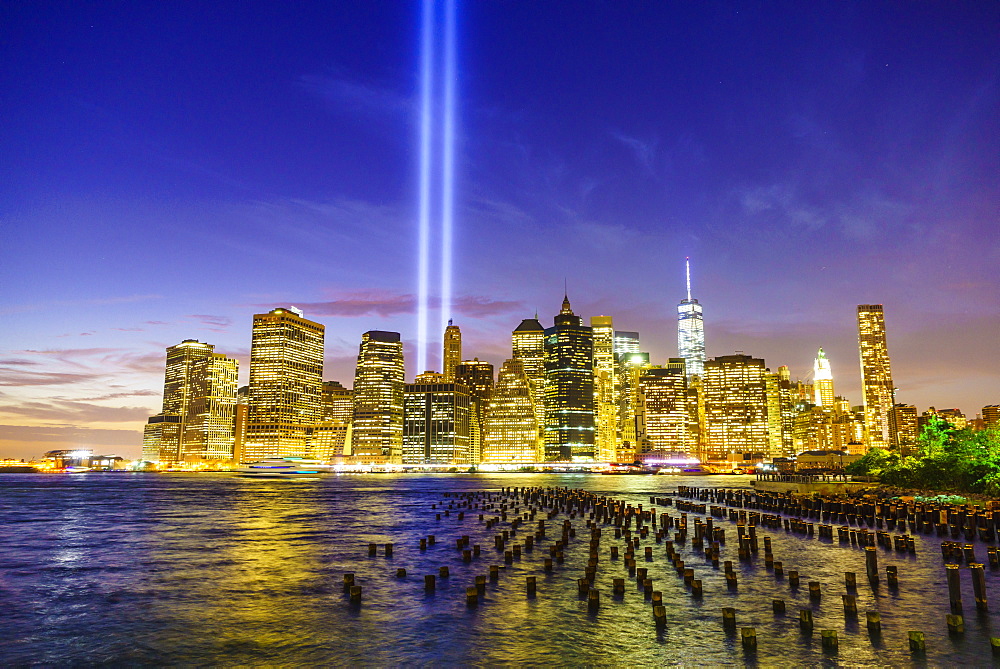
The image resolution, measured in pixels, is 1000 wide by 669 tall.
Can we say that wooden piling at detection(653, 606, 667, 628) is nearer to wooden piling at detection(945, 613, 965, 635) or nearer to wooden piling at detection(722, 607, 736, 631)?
wooden piling at detection(722, 607, 736, 631)

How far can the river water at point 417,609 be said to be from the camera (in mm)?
25422

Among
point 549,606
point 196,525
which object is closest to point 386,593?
point 549,606

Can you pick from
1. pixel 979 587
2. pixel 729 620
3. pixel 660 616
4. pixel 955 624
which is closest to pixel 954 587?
pixel 955 624

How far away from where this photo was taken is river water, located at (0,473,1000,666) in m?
25.4

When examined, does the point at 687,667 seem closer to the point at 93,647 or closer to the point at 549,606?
the point at 549,606

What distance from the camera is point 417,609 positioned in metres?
32.6

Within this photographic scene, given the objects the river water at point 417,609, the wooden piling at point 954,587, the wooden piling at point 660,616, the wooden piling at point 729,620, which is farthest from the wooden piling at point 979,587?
the wooden piling at point 660,616

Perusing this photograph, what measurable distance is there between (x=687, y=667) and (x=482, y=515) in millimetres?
63993

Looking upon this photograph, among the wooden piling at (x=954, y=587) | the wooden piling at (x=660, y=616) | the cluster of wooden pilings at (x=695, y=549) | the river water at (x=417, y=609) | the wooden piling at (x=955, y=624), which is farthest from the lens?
the cluster of wooden pilings at (x=695, y=549)

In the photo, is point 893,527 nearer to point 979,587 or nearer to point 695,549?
point 695,549

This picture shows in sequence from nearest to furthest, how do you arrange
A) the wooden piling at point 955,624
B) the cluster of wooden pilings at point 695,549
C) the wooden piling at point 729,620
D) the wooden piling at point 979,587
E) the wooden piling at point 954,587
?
the wooden piling at point 955,624 → the wooden piling at point 729,620 → the wooden piling at point 954,587 → the cluster of wooden pilings at point 695,549 → the wooden piling at point 979,587

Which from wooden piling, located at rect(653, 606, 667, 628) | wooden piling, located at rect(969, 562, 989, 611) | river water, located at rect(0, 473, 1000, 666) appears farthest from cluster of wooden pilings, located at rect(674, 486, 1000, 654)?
wooden piling, located at rect(653, 606, 667, 628)

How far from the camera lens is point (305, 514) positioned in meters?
89.8

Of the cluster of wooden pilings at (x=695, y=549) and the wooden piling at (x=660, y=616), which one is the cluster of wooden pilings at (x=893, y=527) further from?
the wooden piling at (x=660, y=616)
